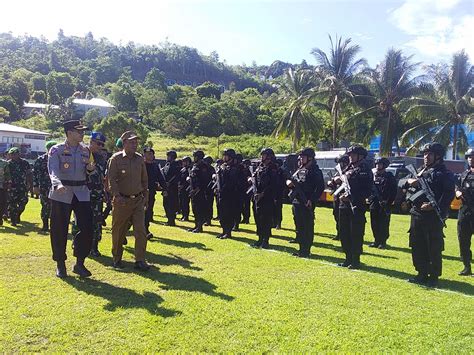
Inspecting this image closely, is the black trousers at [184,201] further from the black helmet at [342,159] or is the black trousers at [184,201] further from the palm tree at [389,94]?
the palm tree at [389,94]

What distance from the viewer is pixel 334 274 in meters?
6.53

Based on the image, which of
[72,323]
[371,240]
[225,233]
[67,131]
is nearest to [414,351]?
[72,323]

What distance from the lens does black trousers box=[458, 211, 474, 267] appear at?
283 inches

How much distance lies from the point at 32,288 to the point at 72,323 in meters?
1.30

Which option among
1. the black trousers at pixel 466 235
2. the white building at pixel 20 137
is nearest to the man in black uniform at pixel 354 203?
the black trousers at pixel 466 235

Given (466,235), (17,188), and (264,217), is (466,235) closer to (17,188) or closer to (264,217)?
Answer: (264,217)

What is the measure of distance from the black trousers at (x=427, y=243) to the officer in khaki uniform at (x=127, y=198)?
385 centimetres

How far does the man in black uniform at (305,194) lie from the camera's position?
7.78 meters

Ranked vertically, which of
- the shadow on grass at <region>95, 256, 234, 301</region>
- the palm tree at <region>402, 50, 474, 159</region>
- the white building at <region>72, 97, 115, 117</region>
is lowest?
the shadow on grass at <region>95, 256, 234, 301</region>

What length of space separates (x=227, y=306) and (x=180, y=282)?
3.66ft

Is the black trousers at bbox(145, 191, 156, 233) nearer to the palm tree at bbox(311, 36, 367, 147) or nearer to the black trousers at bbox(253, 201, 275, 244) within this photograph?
the black trousers at bbox(253, 201, 275, 244)

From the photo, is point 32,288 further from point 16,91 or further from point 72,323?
point 16,91

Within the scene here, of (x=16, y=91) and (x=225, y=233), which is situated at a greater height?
(x=16, y=91)

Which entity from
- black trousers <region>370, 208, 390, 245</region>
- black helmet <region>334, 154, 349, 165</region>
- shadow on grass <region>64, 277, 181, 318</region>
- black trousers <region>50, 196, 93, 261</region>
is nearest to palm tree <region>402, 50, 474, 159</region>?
black trousers <region>370, 208, 390, 245</region>
